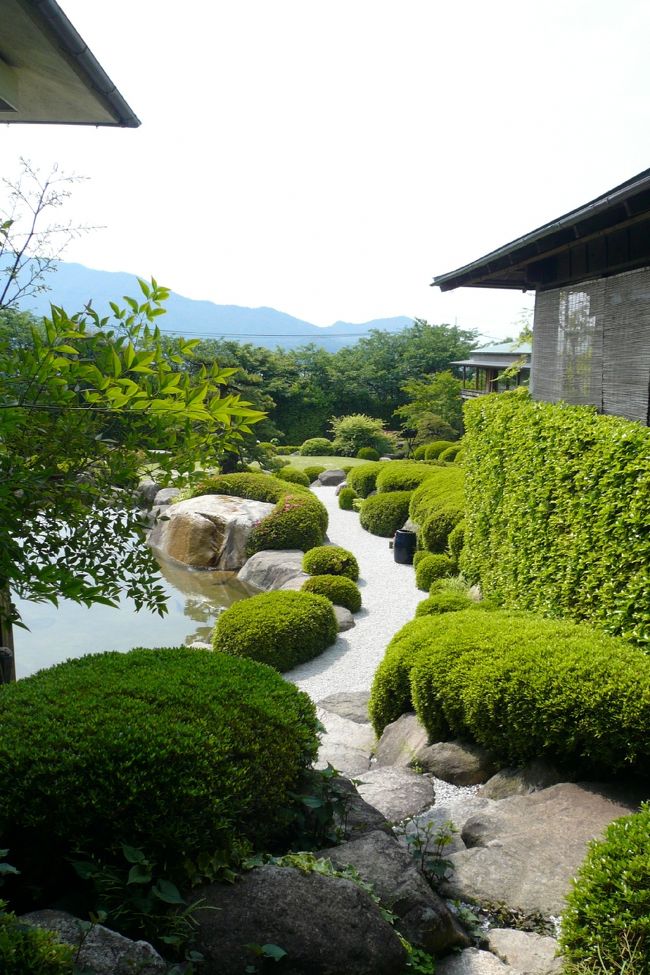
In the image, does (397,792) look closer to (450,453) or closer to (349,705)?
(349,705)

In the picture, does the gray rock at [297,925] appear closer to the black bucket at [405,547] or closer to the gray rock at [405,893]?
the gray rock at [405,893]

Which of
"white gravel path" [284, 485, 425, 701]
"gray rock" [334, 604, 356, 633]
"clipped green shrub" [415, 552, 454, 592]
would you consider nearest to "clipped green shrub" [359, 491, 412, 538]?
"white gravel path" [284, 485, 425, 701]

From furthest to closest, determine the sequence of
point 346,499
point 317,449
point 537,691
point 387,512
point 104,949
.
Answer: point 317,449 → point 346,499 → point 387,512 → point 537,691 → point 104,949

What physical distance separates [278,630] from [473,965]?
6.83m

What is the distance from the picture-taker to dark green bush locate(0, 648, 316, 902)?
112 inches

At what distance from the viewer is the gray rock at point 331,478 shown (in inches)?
1074

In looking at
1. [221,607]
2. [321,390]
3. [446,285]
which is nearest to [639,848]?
[446,285]

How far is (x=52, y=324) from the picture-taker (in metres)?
2.59

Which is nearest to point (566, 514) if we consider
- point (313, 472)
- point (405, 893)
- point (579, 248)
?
point (579, 248)

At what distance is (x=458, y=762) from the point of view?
573 cm

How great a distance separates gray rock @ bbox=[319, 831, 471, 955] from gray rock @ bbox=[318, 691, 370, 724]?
4.66 metres

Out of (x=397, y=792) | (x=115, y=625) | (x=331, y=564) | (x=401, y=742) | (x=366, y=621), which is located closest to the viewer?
(x=397, y=792)

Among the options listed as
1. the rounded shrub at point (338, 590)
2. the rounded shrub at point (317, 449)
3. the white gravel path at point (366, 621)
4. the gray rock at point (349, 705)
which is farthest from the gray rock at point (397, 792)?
the rounded shrub at point (317, 449)

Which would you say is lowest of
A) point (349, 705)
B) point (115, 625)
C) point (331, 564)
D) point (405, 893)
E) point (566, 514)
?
point (115, 625)
